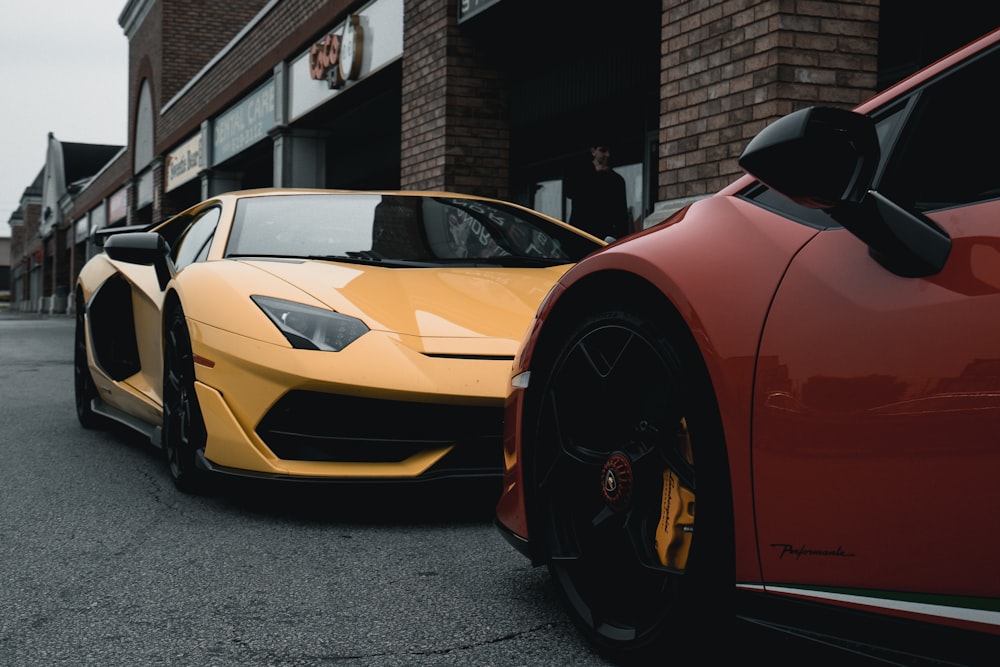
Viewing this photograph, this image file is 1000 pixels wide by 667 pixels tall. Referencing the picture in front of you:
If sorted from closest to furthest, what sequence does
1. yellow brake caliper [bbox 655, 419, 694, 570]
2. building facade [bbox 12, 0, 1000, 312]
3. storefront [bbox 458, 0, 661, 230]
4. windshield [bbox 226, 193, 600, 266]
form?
yellow brake caliper [bbox 655, 419, 694, 570] → windshield [bbox 226, 193, 600, 266] → building facade [bbox 12, 0, 1000, 312] → storefront [bbox 458, 0, 661, 230]

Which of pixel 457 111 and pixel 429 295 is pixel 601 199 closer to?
pixel 457 111

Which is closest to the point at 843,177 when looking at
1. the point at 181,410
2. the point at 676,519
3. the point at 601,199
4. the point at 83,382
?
the point at 676,519

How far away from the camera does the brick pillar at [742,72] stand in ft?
19.3

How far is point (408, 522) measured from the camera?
377cm

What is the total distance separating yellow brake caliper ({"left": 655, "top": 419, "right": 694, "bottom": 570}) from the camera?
2.16 m

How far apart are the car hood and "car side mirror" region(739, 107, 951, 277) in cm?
215

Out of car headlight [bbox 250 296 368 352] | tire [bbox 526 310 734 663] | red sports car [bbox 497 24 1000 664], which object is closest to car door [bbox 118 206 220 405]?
car headlight [bbox 250 296 368 352]

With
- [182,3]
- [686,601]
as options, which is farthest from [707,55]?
[182,3]

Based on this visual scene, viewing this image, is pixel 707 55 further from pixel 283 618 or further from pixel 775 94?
pixel 283 618

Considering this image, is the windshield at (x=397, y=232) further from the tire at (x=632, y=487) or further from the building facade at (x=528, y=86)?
the tire at (x=632, y=487)

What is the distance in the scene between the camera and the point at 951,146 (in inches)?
74.2

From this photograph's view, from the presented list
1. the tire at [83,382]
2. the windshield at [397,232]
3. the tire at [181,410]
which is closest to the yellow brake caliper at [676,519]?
the tire at [181,410]

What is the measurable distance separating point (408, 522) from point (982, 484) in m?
2.50

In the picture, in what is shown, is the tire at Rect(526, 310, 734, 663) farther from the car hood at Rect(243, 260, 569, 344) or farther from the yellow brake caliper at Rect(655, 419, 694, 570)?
the car hood at Rect(243, 260, 569, 344)
